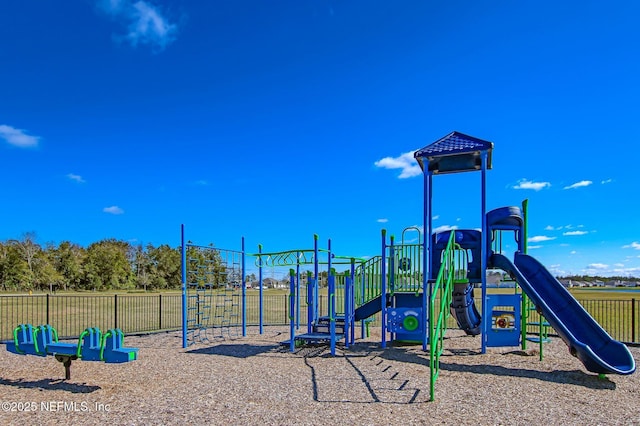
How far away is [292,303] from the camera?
10.9 m

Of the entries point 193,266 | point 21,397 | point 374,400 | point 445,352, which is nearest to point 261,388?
point 374,400

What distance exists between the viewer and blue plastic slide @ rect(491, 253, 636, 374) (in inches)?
311

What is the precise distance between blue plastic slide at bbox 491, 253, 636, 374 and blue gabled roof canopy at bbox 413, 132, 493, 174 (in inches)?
92.3

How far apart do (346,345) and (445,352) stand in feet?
7.52

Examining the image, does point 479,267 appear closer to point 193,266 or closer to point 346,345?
point 346,345

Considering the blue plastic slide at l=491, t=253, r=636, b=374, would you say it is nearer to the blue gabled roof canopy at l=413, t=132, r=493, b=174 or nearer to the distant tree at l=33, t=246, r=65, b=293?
the blue gabled roof canopy at l=413, t=132, r=493, b=174

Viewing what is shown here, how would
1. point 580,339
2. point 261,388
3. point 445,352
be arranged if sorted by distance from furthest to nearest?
point 445,352 < point 580,339 < point 261,388

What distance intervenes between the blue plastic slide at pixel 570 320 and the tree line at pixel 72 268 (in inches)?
2032

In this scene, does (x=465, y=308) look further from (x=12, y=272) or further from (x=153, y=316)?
(x=12, y=272)

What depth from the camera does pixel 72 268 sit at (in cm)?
5966

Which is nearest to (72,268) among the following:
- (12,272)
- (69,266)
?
(69,266)

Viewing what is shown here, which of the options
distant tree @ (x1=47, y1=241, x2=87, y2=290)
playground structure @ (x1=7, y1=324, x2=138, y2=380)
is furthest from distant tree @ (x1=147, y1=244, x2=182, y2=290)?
playground structure @ (x1=7, y1=324, x2=138, y2=380)

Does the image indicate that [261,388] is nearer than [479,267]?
Yes

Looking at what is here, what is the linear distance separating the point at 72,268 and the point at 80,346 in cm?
5963
